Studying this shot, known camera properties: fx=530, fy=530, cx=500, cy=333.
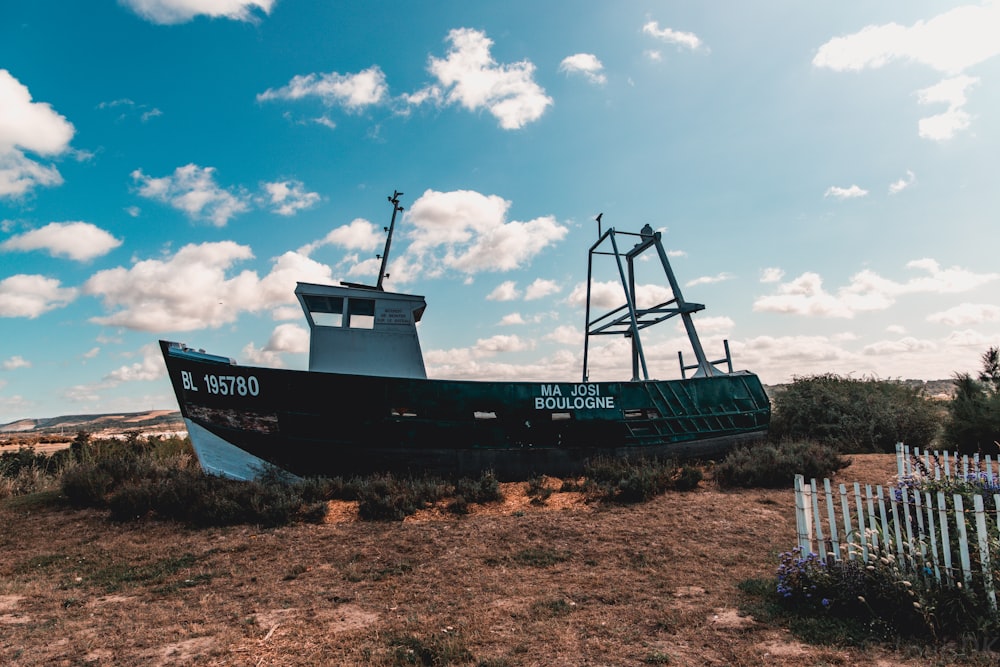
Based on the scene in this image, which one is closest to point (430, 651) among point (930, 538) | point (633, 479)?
point (930, 538)

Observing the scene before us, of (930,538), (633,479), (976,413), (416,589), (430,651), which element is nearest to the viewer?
(430,651)

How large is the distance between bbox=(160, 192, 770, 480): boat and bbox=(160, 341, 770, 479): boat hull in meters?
0.02

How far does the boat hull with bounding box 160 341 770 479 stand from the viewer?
1132 centimetres

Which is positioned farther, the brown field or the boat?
the boat

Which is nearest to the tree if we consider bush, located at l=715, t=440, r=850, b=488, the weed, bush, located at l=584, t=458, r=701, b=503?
bush, located at l=715, t=440, r=850, b=488

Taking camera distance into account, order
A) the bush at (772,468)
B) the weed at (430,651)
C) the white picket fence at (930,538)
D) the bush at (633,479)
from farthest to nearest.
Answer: the bush at (772,468)
the bush at (633,479)
the white picket fence at (930,538)
the weed at (430,651)

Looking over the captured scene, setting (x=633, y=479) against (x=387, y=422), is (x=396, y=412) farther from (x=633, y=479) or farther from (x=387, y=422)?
(x=633, y=479)

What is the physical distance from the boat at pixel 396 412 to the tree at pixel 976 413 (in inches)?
259

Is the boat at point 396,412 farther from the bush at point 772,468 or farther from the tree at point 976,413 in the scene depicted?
the tree at point 976,413

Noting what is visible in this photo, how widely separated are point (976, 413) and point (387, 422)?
1662cm

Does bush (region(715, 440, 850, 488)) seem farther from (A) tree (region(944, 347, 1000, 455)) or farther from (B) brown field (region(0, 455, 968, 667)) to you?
(A) tree (region(944, 347, 1000, 455))

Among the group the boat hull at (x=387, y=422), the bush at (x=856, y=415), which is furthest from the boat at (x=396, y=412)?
the bush at (x=856, y=415)

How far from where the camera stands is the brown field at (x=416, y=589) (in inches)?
186

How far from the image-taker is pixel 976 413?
50.2 ft
